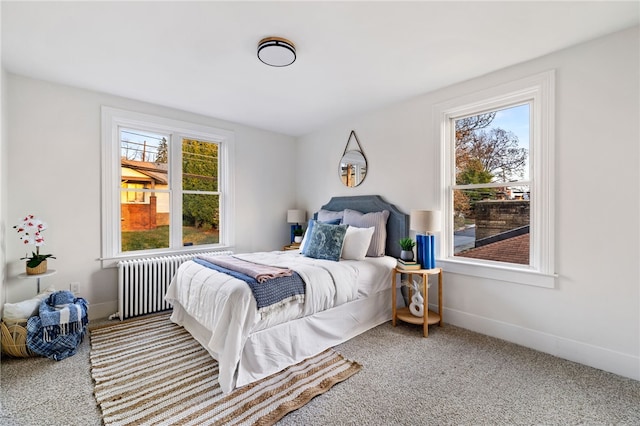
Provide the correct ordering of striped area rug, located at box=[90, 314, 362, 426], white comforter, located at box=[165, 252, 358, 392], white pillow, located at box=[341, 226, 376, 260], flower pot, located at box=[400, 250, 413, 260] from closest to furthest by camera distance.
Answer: striped area rug, located at box=[90, 314, 362, 426] → white comforter, located at box=[165, 252, 358, 392] → flower pot, located at box=[400, 250, 413, 260] → white pillow, located at box=[341, 226, 376, 260]

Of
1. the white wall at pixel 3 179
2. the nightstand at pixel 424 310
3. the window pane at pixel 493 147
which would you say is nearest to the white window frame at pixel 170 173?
the white wall at pixel 3 179

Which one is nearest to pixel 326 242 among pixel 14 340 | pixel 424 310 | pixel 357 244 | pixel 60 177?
pixel 357 244

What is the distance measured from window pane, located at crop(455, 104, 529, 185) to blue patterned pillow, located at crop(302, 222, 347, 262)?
4.71ft

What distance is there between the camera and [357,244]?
311 centimetres

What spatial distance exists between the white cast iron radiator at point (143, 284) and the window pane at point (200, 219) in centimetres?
51

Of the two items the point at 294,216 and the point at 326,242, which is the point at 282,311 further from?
the point at 294,216

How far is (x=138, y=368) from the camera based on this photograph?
2.17 metres

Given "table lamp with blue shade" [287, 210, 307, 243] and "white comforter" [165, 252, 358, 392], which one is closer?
"white comforter" [165, 252, 358, 392]

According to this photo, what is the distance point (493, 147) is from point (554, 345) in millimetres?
1851

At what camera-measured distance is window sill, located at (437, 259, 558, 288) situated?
2.45 meters

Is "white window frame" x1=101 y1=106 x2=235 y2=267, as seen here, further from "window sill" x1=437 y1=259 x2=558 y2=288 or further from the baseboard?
the baseboard

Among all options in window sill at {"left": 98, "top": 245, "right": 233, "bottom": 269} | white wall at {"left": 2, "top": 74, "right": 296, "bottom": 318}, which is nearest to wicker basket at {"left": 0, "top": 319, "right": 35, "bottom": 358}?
white wall at {"left": 2, "top": 74, "right": 296, "bottom": 318}

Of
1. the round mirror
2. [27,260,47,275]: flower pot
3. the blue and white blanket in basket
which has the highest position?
the round mirror

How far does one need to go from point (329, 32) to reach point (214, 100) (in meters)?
1.83
